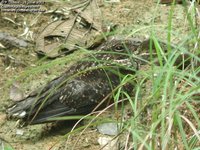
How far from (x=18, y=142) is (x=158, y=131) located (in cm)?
137

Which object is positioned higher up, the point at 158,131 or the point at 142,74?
the point at 142,74

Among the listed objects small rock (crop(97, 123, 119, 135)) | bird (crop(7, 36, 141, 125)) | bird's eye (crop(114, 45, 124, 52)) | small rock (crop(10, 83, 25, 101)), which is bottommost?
small rock (crop(97, 123, 119, 135))

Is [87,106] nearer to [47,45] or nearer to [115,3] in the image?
[47,45]

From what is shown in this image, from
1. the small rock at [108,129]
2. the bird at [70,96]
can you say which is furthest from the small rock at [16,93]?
the small rock at [108,129]

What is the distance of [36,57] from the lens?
5480 millimetres

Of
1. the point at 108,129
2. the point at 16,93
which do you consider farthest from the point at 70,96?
the point at 16,93

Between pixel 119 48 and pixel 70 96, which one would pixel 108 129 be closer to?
pixel 70 96

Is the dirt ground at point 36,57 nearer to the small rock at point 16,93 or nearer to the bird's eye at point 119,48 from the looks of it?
the small rock at point 16,93

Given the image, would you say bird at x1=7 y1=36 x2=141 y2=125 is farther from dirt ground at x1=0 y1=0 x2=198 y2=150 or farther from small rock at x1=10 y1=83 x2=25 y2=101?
small rock at x1=10 y1=83 x2=25 y2=101

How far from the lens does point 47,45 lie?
558cm

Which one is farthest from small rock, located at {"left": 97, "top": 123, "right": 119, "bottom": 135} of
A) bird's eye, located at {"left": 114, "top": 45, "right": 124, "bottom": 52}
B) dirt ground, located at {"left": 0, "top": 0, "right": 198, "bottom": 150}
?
bird's eye, located at {"left": 114, "top": 45, "right": 124, "bottom": 52}

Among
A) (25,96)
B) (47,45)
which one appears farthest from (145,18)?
(25,96)

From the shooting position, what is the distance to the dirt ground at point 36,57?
452 cm

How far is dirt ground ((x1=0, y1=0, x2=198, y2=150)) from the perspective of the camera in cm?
452
